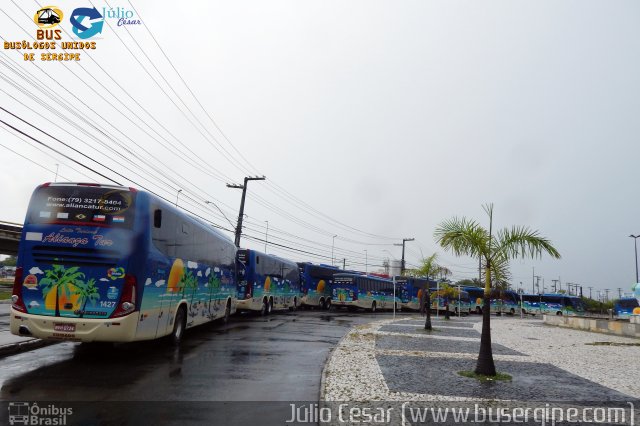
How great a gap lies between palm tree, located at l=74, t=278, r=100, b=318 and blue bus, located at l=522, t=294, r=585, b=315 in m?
51.9

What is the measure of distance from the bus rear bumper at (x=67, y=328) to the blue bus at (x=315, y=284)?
28468 mm

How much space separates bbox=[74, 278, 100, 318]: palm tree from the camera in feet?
29.0

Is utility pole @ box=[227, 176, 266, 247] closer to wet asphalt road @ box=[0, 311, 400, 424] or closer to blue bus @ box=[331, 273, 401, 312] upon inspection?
blue bus @ box=[331, 273, 401, 312]

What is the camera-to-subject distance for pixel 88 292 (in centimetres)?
888

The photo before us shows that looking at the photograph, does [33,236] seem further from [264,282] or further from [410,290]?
[410,290]

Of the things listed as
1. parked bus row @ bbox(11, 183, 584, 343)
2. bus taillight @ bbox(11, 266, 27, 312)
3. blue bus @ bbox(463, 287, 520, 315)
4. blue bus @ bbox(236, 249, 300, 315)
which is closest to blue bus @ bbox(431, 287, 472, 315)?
blue bus @ bbox(463, 287, 520, 315)

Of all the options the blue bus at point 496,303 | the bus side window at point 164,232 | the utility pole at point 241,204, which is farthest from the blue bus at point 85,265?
the blue bus at point 496,303

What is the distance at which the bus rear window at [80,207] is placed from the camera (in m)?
9.04

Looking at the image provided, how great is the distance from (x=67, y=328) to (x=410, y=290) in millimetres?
38547

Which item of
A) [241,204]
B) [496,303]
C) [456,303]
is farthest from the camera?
[496,303]

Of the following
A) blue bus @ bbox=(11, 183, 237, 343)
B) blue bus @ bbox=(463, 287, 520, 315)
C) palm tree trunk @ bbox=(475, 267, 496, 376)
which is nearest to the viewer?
blue bus @ bbox=(11, 183, 237, 343)

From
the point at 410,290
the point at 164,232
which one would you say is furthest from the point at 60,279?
the point at 410,290

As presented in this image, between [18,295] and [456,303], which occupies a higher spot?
[18,295]

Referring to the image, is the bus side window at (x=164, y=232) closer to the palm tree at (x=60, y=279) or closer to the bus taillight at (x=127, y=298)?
the bus taillight at (x=127, y=298)
